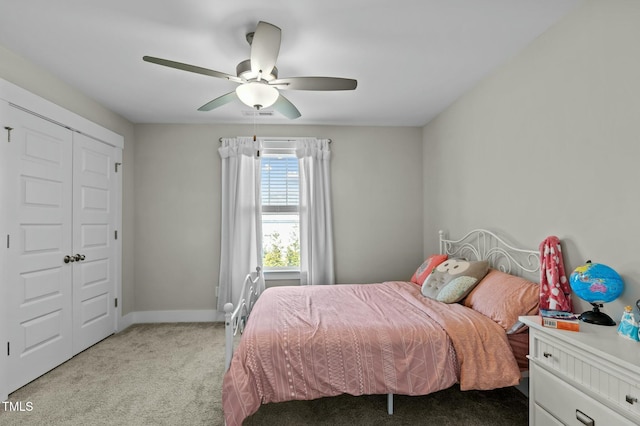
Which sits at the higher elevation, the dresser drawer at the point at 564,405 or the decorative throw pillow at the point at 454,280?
the decorative throw pillow at the point at 454,280

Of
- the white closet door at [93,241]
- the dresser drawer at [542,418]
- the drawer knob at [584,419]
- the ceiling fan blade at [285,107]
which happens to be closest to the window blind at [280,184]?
the ceiling fan blade at [285,107]

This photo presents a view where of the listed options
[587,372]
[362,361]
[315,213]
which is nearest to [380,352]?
[362,361]

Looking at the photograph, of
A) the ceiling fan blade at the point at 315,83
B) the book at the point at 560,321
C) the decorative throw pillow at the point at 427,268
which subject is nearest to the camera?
the book at the point at 560,321

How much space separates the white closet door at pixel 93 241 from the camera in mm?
3037

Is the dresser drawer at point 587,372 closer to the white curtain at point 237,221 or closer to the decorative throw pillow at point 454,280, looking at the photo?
the decorative throw pillow at point 454,280

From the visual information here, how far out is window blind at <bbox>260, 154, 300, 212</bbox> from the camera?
4168 millimetres

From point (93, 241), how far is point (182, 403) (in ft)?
6.66

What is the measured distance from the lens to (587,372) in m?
1.37

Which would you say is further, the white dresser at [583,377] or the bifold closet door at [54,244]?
the bifold closet door at [54,244]

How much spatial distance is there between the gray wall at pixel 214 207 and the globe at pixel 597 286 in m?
2.56

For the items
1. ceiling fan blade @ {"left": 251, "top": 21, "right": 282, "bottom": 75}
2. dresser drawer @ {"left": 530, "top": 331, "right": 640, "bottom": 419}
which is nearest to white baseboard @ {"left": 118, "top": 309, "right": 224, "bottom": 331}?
ceiling fan blade @ {"left": 251, "top": 21, "right": 282, "bottom": 75}

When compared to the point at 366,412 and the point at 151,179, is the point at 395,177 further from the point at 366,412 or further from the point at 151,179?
the point at 151,179

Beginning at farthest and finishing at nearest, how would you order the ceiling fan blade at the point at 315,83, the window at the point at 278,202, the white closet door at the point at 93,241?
1. the window at the point at 278,202
2. the white closet door at the point at 93,241
3. the ceiling fan blade at the point at 315,83

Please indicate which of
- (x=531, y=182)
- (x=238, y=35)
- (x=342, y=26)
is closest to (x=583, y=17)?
(x=531, y=182)
